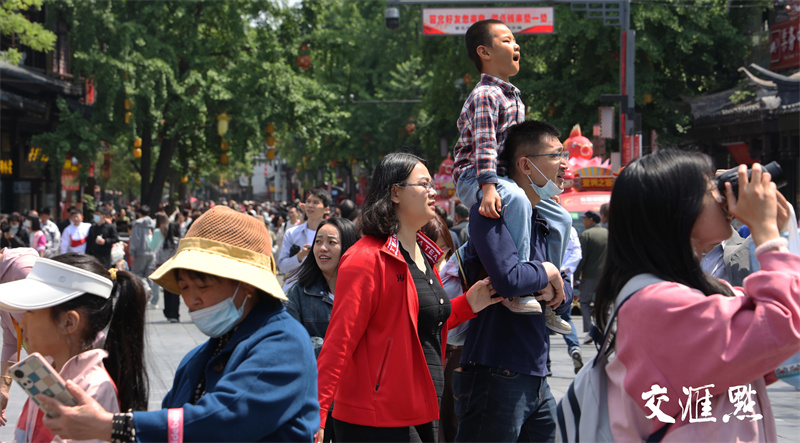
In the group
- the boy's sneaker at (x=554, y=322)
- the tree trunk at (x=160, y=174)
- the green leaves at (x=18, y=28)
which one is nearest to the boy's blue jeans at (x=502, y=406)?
the boy's sneaker at (x=554, y=322)

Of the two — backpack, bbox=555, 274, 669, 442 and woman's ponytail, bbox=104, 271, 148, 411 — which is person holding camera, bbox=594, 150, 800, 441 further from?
woman's ponytail, bbox=104, 271, 148, 411

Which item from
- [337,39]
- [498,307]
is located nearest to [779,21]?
[337,39]

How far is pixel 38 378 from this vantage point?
2.42 m

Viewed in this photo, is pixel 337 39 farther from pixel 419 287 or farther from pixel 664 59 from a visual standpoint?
pixel 419 287

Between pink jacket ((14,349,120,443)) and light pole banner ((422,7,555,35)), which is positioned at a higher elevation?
light pole banner ((422,7,555,35))

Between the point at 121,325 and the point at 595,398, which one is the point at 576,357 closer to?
the point at 121,325

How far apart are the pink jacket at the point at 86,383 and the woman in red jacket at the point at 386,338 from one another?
899 millimetres

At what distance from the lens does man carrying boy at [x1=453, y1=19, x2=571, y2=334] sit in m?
3.84

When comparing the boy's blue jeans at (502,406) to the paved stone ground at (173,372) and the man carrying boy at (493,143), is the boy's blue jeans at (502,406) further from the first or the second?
the paved stone ground at (173,372)

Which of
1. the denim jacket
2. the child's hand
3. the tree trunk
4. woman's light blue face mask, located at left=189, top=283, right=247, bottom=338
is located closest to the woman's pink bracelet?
woman's light blue face mask, located at left=189, top=283, right=247, bottom=338

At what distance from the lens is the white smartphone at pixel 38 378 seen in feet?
7.89

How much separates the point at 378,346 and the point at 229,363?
4.26ft

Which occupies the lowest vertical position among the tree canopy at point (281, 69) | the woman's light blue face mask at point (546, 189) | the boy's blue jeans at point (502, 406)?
the boy's blue jeans at point (502, 406)

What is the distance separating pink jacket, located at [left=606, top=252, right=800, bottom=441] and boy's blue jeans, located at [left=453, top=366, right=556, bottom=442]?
1.53m
